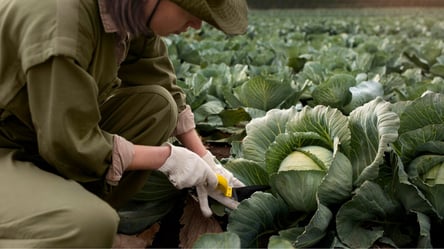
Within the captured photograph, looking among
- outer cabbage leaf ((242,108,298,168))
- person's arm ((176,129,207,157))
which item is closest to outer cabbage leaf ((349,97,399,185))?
outer cabbage leaf ((242,108,298,168))

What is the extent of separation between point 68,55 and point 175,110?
25.8 inches

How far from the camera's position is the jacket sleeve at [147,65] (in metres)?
2.36

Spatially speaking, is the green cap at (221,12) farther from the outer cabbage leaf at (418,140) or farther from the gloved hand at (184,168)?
the outer cabbage leaf at (418,140)

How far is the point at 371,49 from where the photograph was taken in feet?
22.5

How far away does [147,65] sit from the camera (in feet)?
7.89

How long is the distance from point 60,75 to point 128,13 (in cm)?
27

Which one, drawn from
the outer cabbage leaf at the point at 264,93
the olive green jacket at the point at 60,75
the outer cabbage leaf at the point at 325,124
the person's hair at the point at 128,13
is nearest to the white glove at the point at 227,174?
the outer cabbage leaf at the point at 325,124

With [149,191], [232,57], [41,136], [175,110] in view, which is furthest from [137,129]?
[232,57]

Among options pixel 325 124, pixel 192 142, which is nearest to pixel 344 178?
pixel 325 124

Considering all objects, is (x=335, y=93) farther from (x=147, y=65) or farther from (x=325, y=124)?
(x=147, y=65)

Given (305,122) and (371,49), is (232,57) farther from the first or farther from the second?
(305,122)

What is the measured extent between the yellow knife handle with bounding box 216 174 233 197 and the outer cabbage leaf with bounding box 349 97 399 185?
460 mm

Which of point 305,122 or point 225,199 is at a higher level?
point 305,122

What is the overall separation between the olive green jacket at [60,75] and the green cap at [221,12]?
0.30 m
